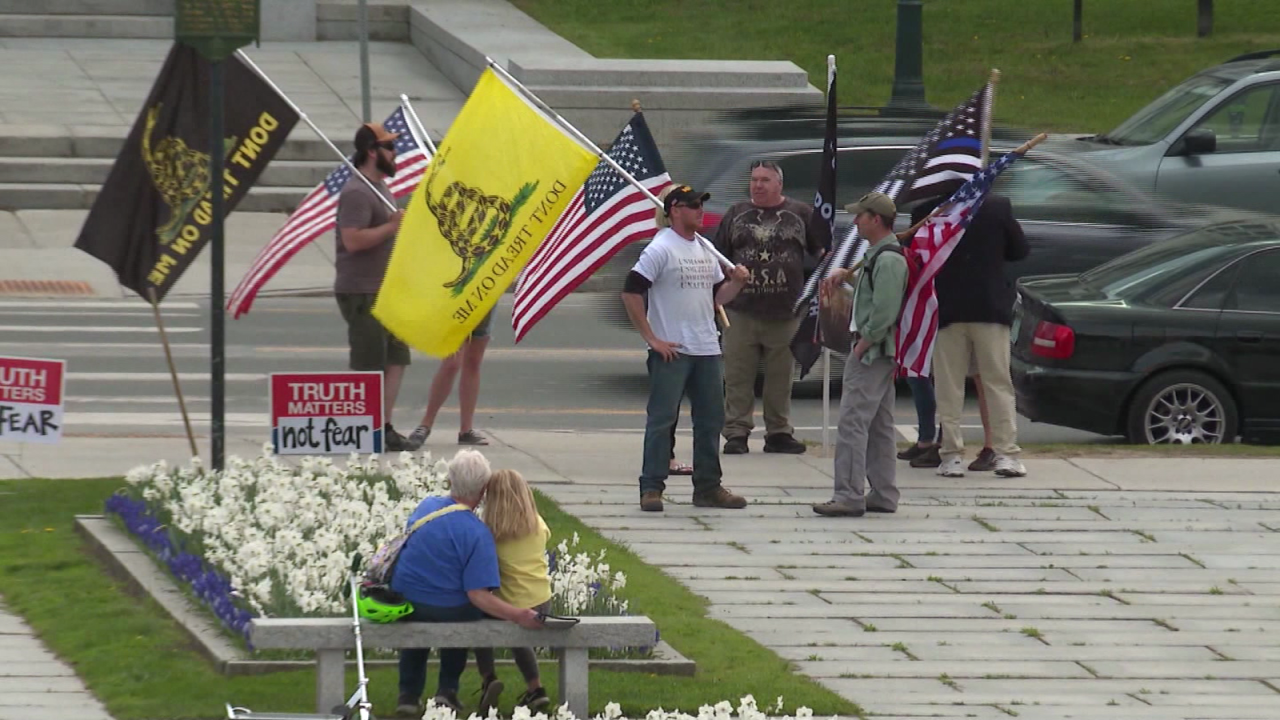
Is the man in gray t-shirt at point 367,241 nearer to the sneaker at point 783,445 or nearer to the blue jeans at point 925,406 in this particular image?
the sneaker at point 783,445

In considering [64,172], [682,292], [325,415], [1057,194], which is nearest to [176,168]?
[325,415]

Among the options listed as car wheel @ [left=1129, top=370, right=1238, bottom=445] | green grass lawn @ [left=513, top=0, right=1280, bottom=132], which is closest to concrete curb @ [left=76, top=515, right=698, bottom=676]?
car wheel @ [left=1129, top=370, right=1238, bottom=445]

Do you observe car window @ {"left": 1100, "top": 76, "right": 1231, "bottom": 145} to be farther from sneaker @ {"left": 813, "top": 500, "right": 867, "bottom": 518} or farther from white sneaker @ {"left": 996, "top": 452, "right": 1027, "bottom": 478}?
sneaker @ {"left": 813, "top": 500, "right": 867, "bottom": 518}

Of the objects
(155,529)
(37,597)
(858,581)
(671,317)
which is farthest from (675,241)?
(37,597)

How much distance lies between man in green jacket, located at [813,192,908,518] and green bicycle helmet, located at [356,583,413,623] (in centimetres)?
444

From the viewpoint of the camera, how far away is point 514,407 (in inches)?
635

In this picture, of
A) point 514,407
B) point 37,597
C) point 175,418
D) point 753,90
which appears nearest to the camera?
point 37,597

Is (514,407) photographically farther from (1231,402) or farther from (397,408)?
(1231,402)

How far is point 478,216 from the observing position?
1151 cm

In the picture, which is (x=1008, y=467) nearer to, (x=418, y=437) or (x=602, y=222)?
(x=602, y=222)

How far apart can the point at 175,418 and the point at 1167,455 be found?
668 cm

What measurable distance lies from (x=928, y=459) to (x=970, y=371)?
2.15ft

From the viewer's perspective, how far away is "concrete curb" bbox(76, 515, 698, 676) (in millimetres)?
8469

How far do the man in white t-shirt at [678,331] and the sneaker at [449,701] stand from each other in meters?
4.02
